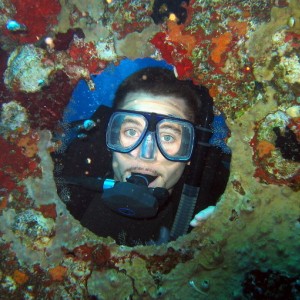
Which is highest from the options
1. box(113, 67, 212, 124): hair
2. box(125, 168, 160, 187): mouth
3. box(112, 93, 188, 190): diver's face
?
box(113, 67, 212, 124): hair

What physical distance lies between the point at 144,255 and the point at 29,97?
2411 millimetres

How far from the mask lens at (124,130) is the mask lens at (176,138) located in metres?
0.33

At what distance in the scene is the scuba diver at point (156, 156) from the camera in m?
4.13

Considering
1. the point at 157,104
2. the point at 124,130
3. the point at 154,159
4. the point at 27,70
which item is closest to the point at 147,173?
the point at 154,159

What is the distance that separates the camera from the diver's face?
4137 millimetres

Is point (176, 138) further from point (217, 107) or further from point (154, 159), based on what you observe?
point (217, 107)

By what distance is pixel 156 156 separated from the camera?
4.18 meters

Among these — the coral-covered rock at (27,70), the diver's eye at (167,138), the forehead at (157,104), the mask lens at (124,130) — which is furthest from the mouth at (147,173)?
the coral-covered rock at (27,70)

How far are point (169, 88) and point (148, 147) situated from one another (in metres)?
1.12

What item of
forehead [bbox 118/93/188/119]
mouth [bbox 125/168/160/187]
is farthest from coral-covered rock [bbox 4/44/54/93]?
mouth [bbox 125/168/160/187]

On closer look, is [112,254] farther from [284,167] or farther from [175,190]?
[175,190]

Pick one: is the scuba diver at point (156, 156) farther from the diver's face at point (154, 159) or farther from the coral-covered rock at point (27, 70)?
the coral-covered rock at point (27, 70)

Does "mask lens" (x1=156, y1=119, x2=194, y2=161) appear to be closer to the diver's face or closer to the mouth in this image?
the diver's face

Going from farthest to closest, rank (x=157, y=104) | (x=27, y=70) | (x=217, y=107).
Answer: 1. (x=157, y=104)
2. (x=27, y=70)
3. (x=217, y=107)
